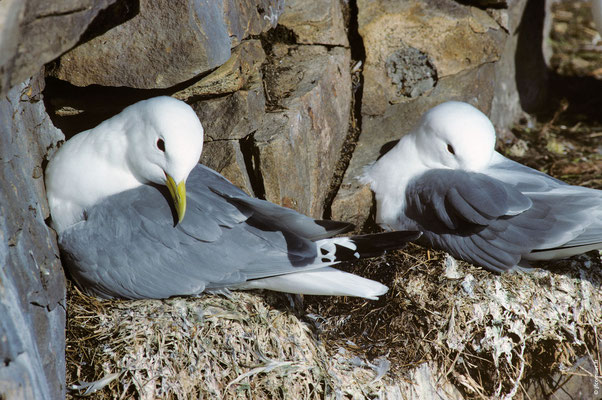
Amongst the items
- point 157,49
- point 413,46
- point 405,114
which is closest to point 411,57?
point 413,46

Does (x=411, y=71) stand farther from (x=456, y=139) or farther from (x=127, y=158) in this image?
(x=127, y=158)

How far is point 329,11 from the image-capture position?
3.47 m

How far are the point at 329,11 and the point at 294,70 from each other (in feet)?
1.35

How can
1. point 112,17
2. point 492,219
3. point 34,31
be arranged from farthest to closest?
point 492,219, point 112,17, point 34,31

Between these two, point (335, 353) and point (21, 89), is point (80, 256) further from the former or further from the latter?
point (335, 353)

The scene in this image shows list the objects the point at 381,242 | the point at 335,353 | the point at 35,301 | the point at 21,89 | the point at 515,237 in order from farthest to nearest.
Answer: the point at 515,237 < the point at 335,353 < the point at 381,242 < the point at 21,89 < the point at 35,301

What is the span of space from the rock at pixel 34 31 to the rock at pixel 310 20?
1.55m

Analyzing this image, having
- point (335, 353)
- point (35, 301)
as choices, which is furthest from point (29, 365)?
point (335, 353)

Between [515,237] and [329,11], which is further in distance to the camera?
[329,11]

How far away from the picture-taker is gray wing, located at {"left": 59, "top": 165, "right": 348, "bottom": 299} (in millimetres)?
2549

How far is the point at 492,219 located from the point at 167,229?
1.52 metres

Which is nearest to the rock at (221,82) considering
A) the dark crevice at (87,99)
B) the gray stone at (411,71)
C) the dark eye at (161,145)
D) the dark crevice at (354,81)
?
the dark crevice at (87,99)

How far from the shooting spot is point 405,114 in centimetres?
387

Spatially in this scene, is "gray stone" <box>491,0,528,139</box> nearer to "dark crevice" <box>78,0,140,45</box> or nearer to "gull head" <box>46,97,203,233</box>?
"gull head" <box>46,97,203,233</box>
